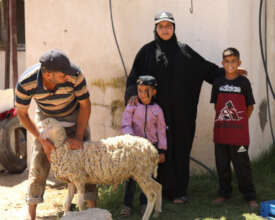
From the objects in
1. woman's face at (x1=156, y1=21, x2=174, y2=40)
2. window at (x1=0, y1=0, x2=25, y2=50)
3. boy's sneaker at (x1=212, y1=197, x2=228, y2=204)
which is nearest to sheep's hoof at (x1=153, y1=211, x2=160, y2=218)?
boy's sneaker at (x1=212, y1=197, x2=228, y2=204)

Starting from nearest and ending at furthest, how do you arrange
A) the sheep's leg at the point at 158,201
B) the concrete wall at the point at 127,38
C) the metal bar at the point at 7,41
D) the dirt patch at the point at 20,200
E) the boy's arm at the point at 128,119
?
the sheep's leg at the point at 158,201
the boy's arm at the point at 128,119
the dirt patch at the point at 20,200
the concrete wall at the point at 127,38
the metal bar at the point at 7,41

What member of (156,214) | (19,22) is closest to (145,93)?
(156,214)

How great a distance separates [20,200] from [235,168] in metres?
2.80

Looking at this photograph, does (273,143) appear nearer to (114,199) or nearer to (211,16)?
(211,16)

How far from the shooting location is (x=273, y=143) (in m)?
6.14

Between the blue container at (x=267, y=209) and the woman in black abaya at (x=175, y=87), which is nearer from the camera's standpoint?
the blue container at (x=267, y=209)

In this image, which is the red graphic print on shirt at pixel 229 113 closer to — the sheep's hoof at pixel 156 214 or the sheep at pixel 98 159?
the sheep at pixel 98 159

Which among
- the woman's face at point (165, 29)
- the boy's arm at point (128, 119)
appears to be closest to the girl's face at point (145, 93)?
the boy's arm at point (128, 119)

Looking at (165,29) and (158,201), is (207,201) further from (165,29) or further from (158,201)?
(165,29)

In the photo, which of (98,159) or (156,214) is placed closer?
(98,159)

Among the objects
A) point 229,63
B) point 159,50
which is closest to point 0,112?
point 159,50

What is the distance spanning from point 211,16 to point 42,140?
2.66m

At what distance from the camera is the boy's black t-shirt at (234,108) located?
4.32 metres

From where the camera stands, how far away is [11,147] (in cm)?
648
